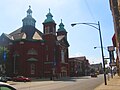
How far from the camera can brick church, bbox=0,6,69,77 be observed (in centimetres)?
7875

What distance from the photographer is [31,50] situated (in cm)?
→ 8131

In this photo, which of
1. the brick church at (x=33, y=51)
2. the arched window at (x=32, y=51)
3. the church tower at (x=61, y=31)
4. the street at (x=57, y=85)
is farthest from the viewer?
the church tower at (x=61, y=31)

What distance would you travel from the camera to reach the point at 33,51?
8188 cm

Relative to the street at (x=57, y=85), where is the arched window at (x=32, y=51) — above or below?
above

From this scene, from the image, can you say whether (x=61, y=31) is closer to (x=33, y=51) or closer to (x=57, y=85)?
(x=33, y=51)

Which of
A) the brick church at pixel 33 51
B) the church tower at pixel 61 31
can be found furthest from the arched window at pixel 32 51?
the church tower at pixel 61 31

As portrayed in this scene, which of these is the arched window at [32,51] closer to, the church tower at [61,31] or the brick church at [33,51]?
the brick church at [33,51]

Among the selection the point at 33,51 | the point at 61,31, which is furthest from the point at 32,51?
the point at 61,31

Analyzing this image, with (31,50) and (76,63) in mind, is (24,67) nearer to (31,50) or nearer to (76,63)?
(31,50)

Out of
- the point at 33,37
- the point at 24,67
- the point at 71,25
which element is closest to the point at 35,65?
the point at 24,67

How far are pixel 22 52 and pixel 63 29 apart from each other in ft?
99.0

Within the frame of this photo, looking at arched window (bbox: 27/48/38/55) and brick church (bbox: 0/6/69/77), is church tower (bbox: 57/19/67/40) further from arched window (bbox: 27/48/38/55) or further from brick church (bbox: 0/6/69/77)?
arched window (bbox: 27/48/38/55)

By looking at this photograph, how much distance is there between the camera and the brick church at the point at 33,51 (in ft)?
258

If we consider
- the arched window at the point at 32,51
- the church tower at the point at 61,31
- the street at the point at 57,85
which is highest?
the church tower at the point at 61,31
